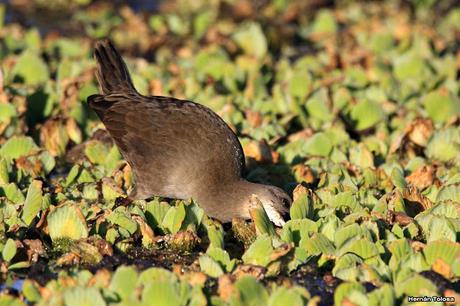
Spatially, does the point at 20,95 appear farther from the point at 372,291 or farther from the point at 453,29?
the point at 453,29

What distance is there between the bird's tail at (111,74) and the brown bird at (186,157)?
611 millimetres

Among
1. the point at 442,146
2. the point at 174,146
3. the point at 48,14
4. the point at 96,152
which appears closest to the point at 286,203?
the point at 174,146

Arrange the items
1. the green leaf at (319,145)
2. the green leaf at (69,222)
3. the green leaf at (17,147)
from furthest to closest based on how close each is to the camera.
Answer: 1. the green leaf at (319,145)
2. the green leaf at (17,147)
3. the green leaf at (69,222)

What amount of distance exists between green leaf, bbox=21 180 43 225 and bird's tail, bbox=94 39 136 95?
148cm

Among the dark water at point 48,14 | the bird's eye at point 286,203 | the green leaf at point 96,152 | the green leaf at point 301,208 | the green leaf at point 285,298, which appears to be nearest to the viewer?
the green leaf at point 285,298

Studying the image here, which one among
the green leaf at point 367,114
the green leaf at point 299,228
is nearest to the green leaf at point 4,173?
the green leaf at point 299,228

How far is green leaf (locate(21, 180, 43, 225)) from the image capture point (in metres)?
5.67

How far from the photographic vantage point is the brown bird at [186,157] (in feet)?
20.0

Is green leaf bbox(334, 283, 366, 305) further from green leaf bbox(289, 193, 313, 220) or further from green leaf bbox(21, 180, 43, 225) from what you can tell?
green leaf bbox(21, 180, 43, 225)

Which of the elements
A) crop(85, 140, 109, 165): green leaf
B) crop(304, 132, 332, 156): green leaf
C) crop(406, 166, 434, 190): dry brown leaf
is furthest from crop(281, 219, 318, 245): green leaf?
crop(85, 140, 109, 165): green leaf

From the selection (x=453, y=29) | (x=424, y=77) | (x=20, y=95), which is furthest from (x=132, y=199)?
(x=453, y=29)

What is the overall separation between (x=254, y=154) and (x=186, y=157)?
982 millimetres

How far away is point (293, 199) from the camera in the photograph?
6105mm

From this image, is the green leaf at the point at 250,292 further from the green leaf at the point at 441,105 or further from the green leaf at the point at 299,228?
the green leaf at the point at 441,105
